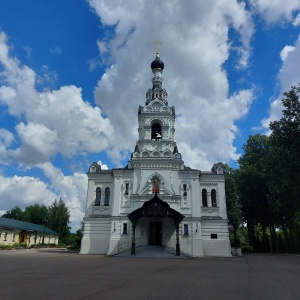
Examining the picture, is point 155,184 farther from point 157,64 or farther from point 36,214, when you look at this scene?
point 36,214

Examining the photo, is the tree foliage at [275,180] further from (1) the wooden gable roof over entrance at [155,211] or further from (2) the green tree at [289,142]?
(1) the wooden gable roof over entrance at [155,211]

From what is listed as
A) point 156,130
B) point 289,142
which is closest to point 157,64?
point 156,130

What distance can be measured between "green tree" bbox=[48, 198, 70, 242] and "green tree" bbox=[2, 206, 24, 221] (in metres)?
13.6

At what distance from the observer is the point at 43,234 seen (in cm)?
5303

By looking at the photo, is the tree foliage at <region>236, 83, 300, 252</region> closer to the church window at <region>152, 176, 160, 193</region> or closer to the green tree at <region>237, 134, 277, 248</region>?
the green tree at <region>237, 134, 277, 248</region>

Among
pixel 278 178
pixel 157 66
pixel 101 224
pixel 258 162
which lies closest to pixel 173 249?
pixel 101 224

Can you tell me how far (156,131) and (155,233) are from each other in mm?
11860

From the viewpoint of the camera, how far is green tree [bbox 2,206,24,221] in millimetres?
80125

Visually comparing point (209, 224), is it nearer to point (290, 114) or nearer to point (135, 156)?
point (135, 156)

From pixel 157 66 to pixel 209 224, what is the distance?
20.8 m

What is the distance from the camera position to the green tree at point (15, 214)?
263ft

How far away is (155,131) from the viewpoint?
33250 mm

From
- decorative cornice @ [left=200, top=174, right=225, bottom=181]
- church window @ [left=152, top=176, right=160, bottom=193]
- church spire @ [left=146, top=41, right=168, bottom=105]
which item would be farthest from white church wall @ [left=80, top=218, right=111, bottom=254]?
church spire @ [left=146, top=41, right=168, bottom=105]

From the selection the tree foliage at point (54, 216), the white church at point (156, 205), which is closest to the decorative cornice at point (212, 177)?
the white church at point (156, 205)
